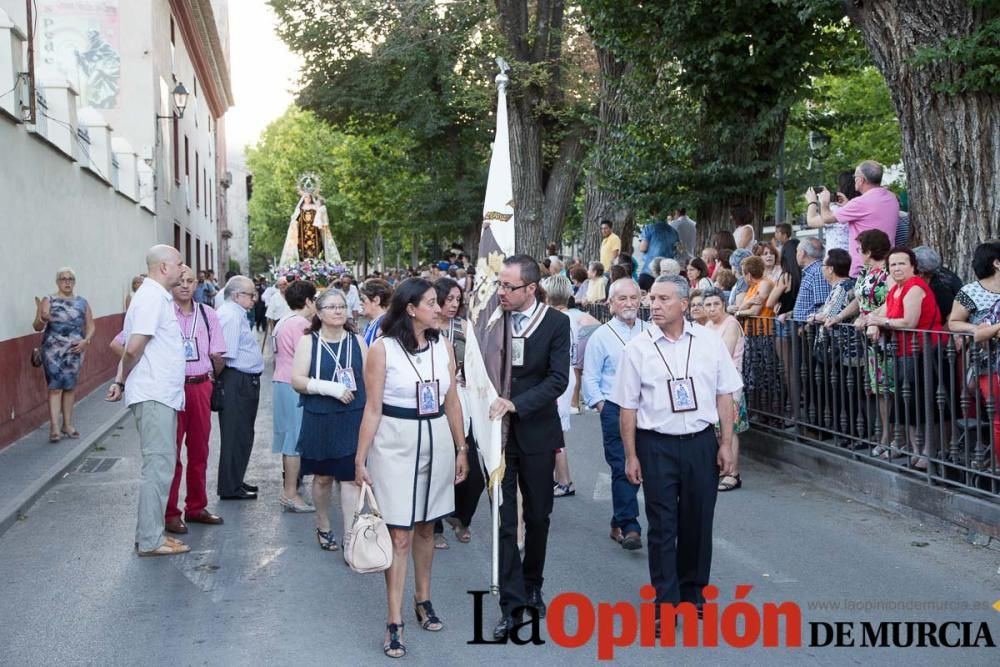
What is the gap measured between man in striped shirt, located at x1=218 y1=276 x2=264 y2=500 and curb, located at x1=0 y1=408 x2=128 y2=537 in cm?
157

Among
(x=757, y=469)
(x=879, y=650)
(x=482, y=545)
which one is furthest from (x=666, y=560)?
(x=757, y=469)

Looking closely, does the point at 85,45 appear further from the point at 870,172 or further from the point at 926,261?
the point at 926,261

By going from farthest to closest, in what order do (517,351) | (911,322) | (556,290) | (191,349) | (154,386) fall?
(556,290) < (911,322) < (191,349) < (154,386) < (517,351)

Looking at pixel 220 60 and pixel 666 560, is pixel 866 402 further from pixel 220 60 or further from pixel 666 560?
pixel 220 60

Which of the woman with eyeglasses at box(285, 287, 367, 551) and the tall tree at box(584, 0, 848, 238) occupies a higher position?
the tall tree at box(584, 0, 848, 238)

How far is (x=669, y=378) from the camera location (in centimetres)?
580

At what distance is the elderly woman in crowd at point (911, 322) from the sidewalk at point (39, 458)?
268 inches

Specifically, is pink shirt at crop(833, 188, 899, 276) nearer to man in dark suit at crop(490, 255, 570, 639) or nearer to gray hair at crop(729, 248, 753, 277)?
gray hair at crop(729, 248, 753, 277)

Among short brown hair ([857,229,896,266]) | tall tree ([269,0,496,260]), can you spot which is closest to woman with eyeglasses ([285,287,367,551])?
short brown hair ([857,229,896,266])

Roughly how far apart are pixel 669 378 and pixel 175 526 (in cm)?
420

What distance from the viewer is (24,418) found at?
13.0 metres

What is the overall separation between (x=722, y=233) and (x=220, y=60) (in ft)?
120

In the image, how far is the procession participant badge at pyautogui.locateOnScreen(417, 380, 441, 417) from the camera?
5555 millimetres

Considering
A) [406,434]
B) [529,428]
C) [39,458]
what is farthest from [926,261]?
[39,458]
